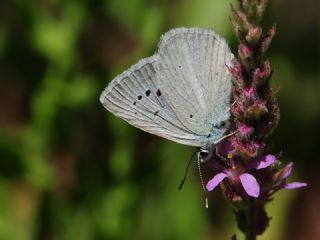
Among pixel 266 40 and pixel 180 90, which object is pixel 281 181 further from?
pixel 180 90

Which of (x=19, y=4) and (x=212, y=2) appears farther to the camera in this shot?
(x=212, y=2)

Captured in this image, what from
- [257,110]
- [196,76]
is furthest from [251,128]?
[196,76]

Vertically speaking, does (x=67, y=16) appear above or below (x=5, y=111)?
above

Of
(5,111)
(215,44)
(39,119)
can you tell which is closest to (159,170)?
(39,119)

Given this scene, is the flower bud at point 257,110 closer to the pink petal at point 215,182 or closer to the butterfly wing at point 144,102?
the pink petal at point 215,182

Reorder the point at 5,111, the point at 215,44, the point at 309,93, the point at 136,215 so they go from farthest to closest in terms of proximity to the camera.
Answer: the point at 5,111, the point at 309,93, the point at 136,215, the point at 215,44

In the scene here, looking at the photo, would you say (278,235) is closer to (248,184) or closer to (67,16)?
(67,16)
